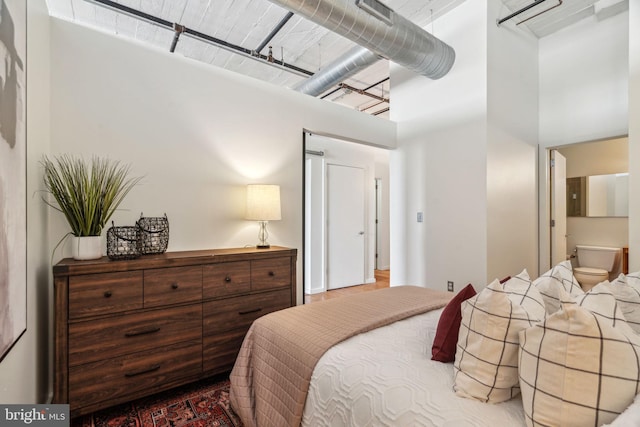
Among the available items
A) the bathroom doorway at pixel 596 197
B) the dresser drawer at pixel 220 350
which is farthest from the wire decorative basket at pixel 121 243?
the bathroom doorway at pixel 596 197

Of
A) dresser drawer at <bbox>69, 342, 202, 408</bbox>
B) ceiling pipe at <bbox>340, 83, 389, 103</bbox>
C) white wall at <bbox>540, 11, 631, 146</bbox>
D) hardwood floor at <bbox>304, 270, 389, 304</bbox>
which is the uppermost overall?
ceiling pipe at <bbox>340, 83, 389, 103</bbox>

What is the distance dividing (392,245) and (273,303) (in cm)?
213

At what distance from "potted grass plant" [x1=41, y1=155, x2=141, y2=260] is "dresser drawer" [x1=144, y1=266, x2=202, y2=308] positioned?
36cm

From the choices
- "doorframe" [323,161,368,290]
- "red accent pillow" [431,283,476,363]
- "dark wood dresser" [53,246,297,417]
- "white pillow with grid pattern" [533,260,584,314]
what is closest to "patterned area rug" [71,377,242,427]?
"dark wood dresser" [53,246,297,417]

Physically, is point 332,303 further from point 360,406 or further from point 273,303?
point 360,406

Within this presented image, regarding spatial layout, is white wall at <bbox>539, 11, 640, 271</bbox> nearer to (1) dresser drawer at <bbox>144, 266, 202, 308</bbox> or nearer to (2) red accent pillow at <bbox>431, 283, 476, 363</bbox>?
(2) red accent pillow at <bbox>431, 283, 476, 363</bbox>

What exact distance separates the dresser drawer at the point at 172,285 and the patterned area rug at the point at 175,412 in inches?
24.5

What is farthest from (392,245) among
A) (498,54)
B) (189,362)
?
(189,362)

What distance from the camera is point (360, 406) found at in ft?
3.59

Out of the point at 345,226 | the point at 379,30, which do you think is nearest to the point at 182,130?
the point at 379,30

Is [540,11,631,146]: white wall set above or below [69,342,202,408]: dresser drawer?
above

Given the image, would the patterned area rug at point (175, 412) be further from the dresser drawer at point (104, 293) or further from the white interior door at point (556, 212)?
the white interior door at point (556, 212)

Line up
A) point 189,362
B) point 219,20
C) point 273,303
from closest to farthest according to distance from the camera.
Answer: point 189,362 < point 273,303 < point 219,20

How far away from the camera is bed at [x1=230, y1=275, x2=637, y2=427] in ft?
3.21
